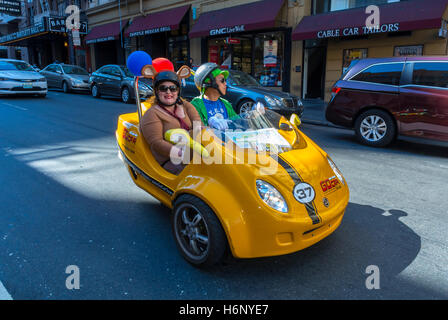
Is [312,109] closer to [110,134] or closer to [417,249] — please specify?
[110,134]

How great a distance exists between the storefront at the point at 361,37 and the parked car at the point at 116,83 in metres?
6.72

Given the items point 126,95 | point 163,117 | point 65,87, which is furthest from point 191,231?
point 65,87

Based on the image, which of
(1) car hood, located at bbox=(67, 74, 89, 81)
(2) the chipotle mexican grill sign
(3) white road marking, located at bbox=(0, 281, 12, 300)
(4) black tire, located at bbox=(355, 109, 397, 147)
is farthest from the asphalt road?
(1) car hood, located at bbox=(67, 74, 89, 81)

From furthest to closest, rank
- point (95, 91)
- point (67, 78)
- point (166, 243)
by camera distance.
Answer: point (67, 78)
point (95, 91)
point (166, 243)

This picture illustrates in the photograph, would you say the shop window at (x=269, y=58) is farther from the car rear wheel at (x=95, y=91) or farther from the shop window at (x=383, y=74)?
the shop window at (x=383, y=74)

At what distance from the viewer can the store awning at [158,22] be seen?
734 inches

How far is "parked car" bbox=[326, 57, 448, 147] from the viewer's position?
245 inches

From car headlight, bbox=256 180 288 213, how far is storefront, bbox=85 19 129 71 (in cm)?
2315

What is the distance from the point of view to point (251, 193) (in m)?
2.40

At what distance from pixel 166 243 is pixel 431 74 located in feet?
19.5

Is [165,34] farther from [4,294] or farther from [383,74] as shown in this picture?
[4,294]

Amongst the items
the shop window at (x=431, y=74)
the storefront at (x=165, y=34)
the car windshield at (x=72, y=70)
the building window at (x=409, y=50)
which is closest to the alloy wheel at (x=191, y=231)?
the shop window at (x=431, y=74)
